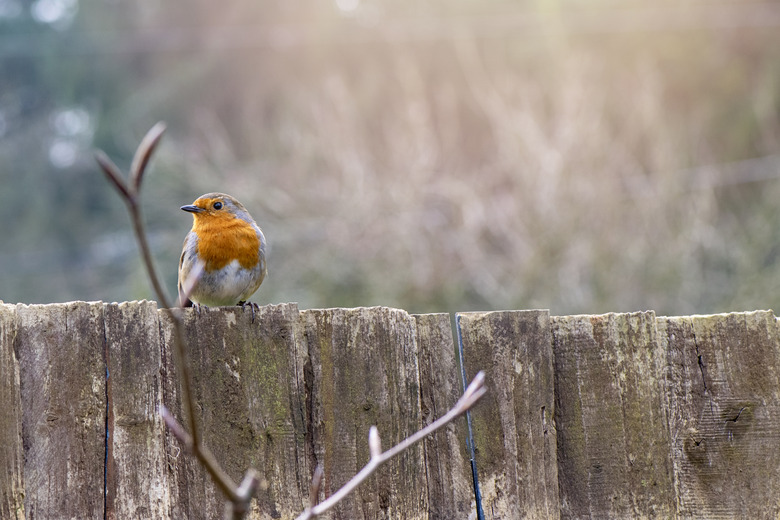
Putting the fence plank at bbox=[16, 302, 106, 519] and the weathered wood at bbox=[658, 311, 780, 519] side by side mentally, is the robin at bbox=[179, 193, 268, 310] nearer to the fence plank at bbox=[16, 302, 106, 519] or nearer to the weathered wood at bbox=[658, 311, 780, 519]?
the fence plank at bbox=[16, 302, 106, 519]

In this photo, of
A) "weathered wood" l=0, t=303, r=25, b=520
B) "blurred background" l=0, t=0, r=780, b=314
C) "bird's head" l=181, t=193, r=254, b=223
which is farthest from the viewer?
"blurred background" l=0, t=0, r=780, b=314

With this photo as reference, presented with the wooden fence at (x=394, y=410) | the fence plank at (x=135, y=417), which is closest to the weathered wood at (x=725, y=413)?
the wooden fence at (x=394, y=410)

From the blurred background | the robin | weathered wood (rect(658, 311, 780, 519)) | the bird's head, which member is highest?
the blurred background

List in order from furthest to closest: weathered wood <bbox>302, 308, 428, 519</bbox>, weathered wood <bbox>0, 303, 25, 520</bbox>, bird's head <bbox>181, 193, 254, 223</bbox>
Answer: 1. bird's head <bbox>181, 193, 254, 223</bbox>
2. weathered wood <bbox>302, 308, 428, 519</bbox>
3. weathered wood <bbox>0, 303, 25, 520</bbox>

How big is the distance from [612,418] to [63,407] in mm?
1306

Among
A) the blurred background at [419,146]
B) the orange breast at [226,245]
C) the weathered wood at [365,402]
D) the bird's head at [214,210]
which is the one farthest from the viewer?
the blurred background at [419,146]

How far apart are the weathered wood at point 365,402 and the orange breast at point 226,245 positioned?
1561 millimetres

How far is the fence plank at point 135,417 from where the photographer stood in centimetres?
211

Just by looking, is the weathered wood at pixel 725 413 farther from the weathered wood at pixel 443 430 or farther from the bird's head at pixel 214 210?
the bird's head at pixel 214 210

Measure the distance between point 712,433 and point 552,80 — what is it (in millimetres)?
11478

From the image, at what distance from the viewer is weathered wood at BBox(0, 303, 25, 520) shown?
207 centimetres

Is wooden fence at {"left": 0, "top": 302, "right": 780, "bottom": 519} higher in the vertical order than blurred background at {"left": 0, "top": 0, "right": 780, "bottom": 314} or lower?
lower

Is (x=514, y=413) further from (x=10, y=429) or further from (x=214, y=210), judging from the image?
(x=214, y=210)

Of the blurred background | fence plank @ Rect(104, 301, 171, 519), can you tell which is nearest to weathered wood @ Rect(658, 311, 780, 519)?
fence plank @ Rect(104, 301, 171, 519)
